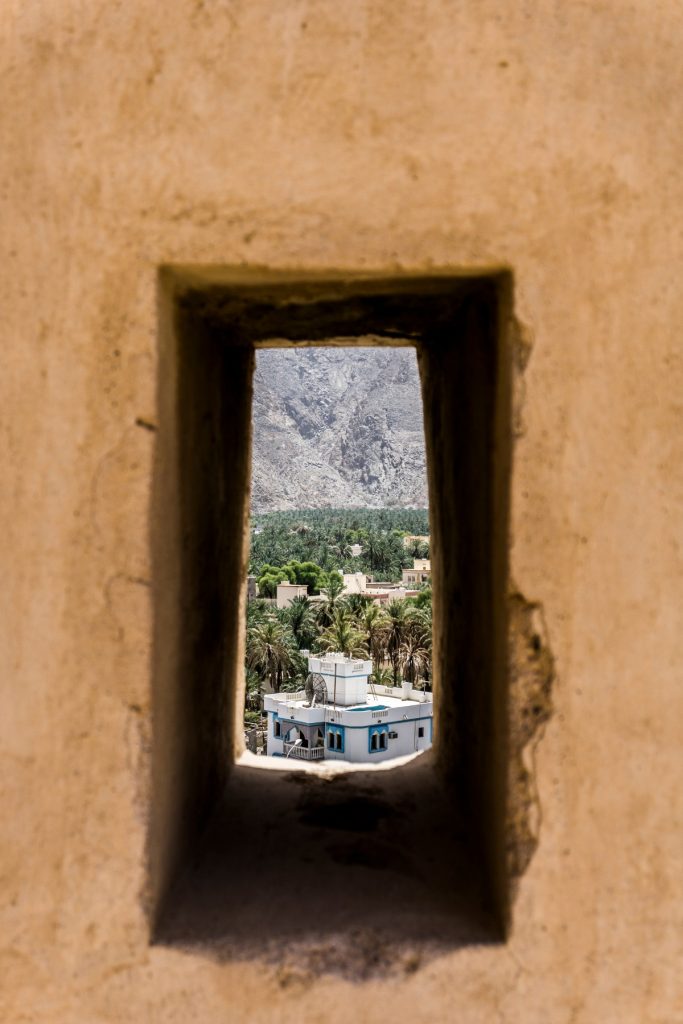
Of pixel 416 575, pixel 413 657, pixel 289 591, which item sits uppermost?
pixel 416 575

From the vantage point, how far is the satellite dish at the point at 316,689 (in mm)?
20156

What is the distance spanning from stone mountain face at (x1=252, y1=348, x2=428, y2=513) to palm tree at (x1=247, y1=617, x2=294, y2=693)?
214 feet

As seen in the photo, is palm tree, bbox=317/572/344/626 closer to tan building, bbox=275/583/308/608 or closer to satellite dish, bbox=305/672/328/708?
tan building, bbox=275/583/308/608

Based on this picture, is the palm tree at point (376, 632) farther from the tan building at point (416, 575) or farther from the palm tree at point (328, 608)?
the tan building at point (416, 575)

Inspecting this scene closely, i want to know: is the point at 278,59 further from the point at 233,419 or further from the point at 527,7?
the point at 233,419

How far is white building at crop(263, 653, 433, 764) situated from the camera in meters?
17.8

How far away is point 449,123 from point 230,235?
1.41 ft

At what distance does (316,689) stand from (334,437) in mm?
79404

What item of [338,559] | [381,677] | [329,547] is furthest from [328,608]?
[329,547]

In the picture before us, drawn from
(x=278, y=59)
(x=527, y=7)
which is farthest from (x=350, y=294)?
(x=527, y=7)

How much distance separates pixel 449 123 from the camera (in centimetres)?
165

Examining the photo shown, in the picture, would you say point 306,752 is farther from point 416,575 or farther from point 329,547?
point 329,547

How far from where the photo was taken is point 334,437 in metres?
99.4

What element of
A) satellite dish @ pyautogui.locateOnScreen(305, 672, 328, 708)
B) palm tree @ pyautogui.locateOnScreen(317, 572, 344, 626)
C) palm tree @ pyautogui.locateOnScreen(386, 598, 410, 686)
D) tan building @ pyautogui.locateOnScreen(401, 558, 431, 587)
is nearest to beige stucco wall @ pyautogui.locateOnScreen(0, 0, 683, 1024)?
satellite dish @ pyautogui.locateOnScreen(305, 672, 328, 708)
